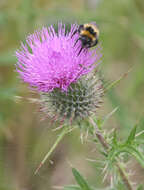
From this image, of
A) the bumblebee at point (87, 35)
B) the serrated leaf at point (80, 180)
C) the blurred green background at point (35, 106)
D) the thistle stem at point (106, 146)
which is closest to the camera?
the serrated leaf at point (80, 180)

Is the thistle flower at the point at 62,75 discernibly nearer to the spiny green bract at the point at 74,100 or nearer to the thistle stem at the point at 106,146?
the spiny green bract at the point at 74,100

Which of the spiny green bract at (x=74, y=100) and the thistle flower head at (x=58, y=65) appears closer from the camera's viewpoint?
the thistle flower head at (x=58, y=65)

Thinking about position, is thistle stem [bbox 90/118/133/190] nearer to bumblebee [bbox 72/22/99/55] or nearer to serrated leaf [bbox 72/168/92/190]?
serrated leaf [bbox 72/168/92/190]

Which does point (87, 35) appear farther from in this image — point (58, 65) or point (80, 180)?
point (80, 180)

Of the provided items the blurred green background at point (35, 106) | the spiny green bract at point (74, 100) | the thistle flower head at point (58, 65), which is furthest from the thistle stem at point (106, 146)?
the blurred green background at point (35, 106)

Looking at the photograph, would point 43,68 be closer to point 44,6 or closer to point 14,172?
point 14,172

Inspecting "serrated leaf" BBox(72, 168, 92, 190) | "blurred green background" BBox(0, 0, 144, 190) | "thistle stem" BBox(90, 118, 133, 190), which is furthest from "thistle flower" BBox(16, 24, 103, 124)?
"blurred green background" BBox(0, 0, 144, 190)
